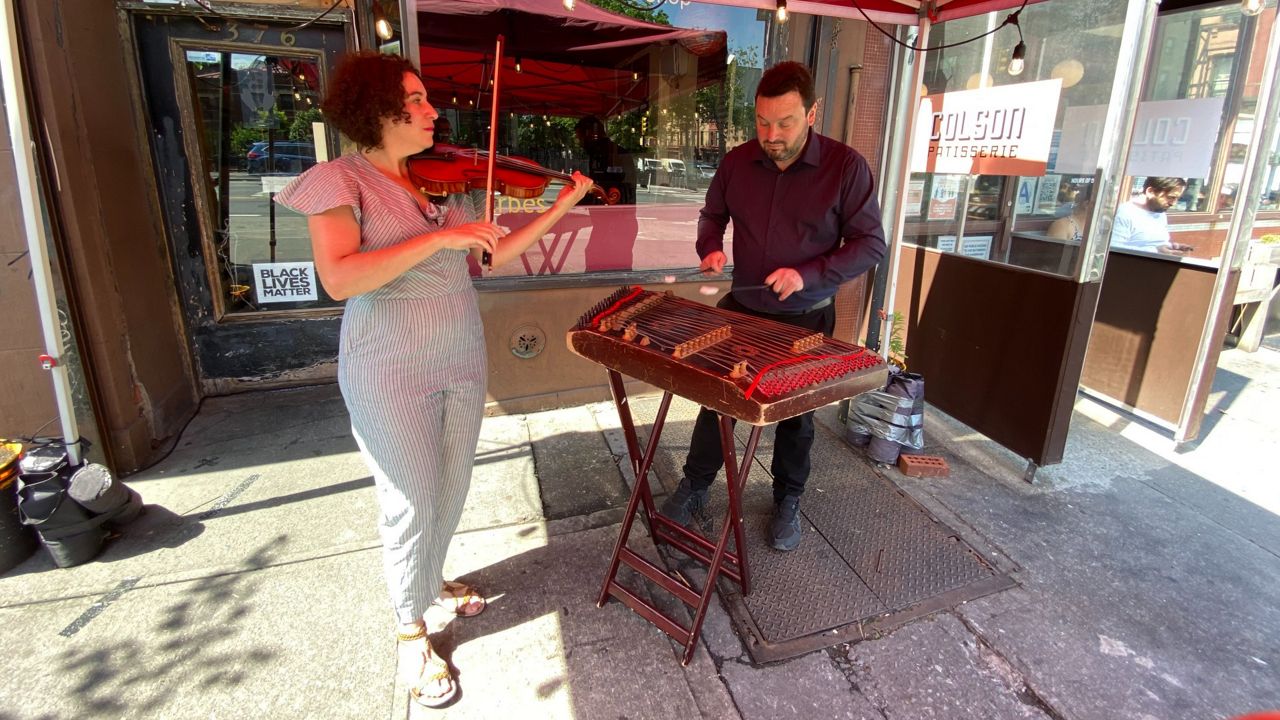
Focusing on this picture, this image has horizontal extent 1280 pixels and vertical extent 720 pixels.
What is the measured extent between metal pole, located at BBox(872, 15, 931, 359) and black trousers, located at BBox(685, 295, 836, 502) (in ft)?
4.05

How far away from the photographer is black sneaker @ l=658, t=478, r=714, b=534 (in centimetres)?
293

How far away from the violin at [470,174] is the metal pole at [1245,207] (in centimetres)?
384

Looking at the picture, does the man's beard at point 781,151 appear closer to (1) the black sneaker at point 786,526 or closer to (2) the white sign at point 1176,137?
(1) the black sneaker at point 786,526

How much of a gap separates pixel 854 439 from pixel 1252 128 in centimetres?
276

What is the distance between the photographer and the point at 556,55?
426 cm

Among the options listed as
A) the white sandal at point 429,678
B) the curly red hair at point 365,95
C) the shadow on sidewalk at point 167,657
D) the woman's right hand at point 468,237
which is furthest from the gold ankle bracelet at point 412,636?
the curly red hair at point 365,95

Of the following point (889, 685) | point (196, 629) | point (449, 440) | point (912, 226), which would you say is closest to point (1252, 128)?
point (912, 226)

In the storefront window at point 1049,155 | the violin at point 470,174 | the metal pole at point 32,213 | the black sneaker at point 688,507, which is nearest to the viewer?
the violin at point 470,174

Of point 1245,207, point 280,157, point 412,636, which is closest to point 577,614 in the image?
point 412,636

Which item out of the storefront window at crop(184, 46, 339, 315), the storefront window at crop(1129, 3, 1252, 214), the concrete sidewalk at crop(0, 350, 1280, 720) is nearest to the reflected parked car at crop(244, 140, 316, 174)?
the storefront window at crop(184, 46, 339, 315)

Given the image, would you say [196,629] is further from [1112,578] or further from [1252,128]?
[1252,128]

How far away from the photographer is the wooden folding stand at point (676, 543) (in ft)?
7.08

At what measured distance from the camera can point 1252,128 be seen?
3398mm

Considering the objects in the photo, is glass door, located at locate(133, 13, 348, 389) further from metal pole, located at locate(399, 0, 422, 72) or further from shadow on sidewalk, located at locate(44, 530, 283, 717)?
shadow on sidewalk, located at locate(44, 530, 283, 717)
